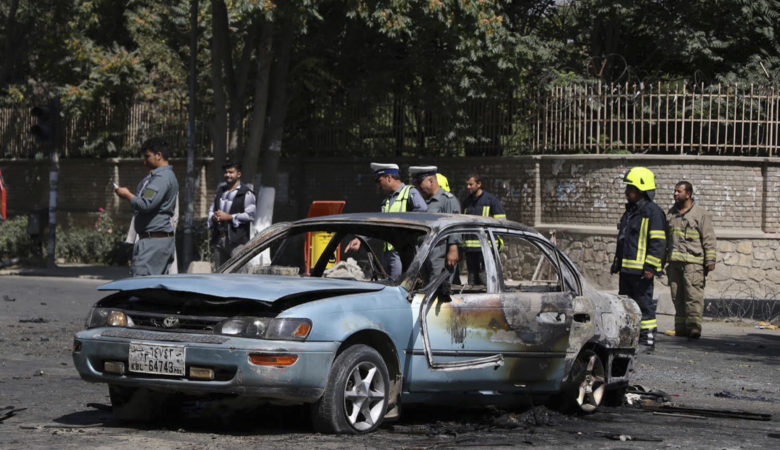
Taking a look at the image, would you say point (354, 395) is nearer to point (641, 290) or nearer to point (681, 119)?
point (641, 290)

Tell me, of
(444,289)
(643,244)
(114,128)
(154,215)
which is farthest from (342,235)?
(114,128)

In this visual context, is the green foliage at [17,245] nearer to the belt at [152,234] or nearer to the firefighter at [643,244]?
the belt at [152,234]

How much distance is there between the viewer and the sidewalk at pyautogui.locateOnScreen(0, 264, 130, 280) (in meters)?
22.8

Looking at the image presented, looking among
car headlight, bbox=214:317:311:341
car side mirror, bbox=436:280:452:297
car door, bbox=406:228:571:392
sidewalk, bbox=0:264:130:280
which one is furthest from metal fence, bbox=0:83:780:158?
car headlight, bbox=214:317:311:341

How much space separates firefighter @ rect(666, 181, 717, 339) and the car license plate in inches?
330

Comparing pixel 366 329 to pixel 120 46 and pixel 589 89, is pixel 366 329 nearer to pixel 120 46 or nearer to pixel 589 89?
pixel 589 89

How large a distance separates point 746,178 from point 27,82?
18930 millimetres

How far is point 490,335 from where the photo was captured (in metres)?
7.82

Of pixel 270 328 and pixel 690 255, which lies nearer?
pixel 270 328

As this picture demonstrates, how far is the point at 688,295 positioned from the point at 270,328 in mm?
8278

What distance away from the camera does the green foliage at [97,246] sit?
26562 mm

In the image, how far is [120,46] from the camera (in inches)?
1196

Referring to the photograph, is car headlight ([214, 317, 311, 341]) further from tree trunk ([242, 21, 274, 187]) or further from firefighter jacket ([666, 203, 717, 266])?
tree trunk ([242, 21, 274, 187])

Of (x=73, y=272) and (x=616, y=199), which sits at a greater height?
(x=616, y=199)
